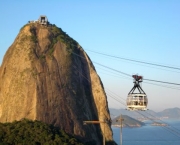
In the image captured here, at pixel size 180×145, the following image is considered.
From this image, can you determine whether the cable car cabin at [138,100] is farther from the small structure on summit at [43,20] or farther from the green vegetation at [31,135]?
the small structure on summit at [43,20]

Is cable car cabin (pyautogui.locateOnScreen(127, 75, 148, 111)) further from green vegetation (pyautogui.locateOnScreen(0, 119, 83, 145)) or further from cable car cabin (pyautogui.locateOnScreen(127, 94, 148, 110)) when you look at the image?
green vegetation (pyautogui.locateOnScreen(0, 119, 83, 145))

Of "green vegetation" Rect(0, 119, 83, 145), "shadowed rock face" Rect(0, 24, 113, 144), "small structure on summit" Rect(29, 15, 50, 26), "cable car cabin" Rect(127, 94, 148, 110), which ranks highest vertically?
"small structure on summit" Rect(29, 15, 50, 26)

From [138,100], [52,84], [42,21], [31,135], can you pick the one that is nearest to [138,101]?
[138,100]

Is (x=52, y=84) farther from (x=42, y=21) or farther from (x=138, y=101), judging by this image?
(x=138, y=101)

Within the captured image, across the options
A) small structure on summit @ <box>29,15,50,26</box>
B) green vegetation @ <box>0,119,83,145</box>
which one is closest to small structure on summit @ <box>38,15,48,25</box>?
small structure on summit @ <box>29,15,50,26</box>

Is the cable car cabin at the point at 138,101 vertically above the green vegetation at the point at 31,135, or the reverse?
the cable car cabin at the point at 138,101

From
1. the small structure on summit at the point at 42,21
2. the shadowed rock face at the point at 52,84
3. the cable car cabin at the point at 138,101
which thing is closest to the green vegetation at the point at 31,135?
the cable car cabin at the point at 138,101

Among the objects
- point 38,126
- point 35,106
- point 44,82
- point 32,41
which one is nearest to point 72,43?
point 32,41
